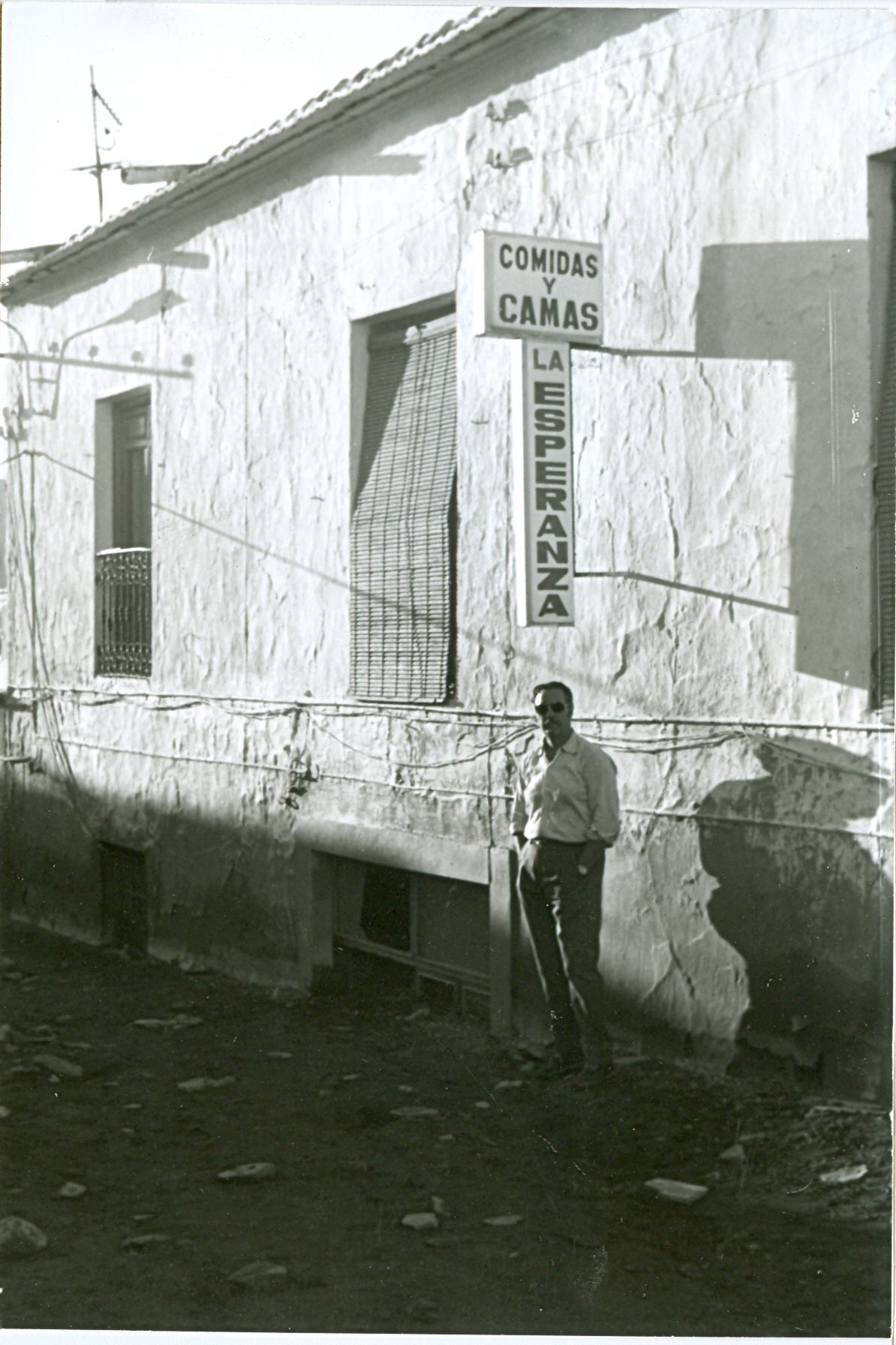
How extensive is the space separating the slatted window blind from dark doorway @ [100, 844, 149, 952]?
2643 millimetres

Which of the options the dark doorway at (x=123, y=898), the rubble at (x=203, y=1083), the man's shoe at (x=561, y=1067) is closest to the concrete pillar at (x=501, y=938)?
the man's shoe at (x=561, y=1067)

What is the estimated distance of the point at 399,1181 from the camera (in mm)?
4043

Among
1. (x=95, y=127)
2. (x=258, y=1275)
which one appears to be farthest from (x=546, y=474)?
(x=258, y=1275)

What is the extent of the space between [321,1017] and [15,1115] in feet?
3.48

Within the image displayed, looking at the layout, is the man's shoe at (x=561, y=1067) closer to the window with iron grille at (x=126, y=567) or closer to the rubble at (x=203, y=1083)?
the rubble at (x=203, y=1083)

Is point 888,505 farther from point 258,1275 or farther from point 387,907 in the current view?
point 258,1275

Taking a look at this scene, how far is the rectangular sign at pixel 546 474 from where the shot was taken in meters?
4.03

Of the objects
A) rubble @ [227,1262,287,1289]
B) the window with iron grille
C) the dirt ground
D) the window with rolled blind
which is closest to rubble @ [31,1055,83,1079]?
the dirt ground

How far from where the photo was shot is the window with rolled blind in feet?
14.1

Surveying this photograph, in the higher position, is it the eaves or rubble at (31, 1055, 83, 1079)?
the eaves

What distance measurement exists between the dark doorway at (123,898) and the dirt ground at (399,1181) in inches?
11.0

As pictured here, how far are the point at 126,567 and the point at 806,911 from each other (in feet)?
8.69

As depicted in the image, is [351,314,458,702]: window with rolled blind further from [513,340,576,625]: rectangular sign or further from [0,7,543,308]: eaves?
[0,7,543,308]: eaves

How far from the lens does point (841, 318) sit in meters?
3.76
